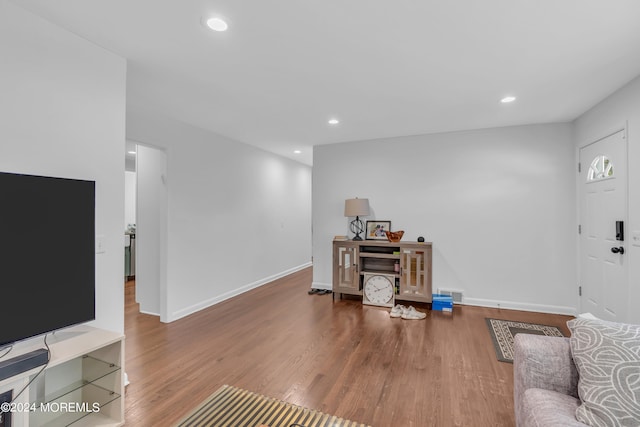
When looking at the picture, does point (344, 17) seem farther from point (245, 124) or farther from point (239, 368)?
point (239, 368)

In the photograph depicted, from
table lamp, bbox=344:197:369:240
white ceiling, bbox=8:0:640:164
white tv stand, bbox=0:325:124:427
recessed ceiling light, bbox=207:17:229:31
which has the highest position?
white ceiling, bbox=8:0:640:164

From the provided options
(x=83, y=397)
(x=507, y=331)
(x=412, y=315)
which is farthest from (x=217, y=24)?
(x=507, y=331)

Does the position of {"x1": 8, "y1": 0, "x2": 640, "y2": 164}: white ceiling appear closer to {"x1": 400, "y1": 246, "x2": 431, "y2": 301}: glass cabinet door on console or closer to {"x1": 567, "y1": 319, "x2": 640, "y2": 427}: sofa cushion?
{"x1": 567, "y1": 319, "x2": 640, "y2": 427}: sofa cushion

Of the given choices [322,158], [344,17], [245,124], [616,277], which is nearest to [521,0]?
[344,17]

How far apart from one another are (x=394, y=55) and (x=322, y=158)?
9.72 feet

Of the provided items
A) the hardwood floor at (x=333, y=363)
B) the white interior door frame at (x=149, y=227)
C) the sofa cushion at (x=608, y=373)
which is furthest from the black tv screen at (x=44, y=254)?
the sofa cushion at (x=608, y=373)

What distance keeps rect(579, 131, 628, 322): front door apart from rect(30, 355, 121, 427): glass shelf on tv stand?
418cm

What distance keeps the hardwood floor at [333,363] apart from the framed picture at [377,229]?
3.73 feet

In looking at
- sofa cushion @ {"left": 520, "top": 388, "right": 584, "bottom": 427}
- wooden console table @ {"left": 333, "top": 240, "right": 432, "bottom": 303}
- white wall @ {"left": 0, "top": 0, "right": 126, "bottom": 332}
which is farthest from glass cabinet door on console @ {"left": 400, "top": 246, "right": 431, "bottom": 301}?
white wall @ {"left": 0, "top": 0, "right": 126, "bottom": 332}

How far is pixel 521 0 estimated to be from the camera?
5.19ft

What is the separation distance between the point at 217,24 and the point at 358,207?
3092mm

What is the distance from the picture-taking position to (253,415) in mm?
1650

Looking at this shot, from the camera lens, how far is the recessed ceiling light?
5.73 ft

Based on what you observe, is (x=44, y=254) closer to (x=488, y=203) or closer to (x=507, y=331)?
(x=507, y=331)
